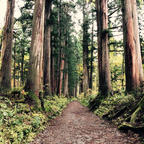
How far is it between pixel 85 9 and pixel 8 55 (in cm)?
1701

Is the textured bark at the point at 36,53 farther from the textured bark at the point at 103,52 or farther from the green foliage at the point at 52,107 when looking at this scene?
the textured bark at the point at 103,52

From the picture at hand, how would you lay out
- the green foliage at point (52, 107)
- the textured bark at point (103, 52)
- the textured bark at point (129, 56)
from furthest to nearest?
the textured bark at point (103, 52), the green foliage at point (52, 107), the textured bark at point (129, 56)

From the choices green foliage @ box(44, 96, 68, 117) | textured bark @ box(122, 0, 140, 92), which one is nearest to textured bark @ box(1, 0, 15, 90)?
green foliage @ box(44, 96, 68, 117)

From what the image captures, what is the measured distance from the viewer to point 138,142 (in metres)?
3.72

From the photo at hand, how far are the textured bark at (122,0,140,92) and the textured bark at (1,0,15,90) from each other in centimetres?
717

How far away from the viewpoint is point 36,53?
8.22m

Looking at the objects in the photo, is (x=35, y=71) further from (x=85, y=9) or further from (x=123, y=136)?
(x=85, y=9)

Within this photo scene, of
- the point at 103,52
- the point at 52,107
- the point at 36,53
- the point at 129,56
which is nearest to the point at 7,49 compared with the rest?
the point at 36,53

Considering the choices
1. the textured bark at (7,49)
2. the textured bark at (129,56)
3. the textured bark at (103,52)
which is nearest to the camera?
the textured bark at (129,56)

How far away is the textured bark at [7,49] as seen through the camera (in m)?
9.41

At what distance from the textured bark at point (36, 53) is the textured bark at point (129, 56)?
4.82 meters

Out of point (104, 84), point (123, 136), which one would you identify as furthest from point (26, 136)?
point (104, 84)

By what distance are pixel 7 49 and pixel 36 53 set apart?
2722 millimetres

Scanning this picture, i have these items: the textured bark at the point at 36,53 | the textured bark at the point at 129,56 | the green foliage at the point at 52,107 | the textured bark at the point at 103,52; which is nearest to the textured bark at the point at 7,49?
the textured bark at the point at 36,53
